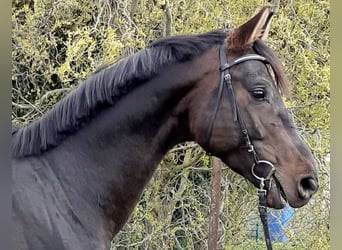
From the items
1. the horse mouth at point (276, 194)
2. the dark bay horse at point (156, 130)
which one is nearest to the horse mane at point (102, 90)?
the dark bay horse at point (156, 130)

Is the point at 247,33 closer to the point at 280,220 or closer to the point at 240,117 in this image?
the point at 240,117

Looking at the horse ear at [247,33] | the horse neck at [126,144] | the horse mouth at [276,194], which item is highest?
the horse ear at [247,33]

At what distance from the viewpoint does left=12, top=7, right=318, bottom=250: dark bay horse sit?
1.72 meters

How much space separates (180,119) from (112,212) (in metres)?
0.41

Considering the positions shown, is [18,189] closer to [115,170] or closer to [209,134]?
[115,170]

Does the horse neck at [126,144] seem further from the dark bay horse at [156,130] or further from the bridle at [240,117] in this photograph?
the bridle at [240,117]

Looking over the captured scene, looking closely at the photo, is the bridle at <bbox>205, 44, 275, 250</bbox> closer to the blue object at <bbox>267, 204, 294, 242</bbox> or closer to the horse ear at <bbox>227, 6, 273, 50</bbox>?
the horse ear at <bbox>227, 6, 273, 50</bbox>

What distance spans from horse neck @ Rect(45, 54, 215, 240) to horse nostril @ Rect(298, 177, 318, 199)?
458mm

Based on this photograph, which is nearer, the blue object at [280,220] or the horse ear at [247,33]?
the horse ear at [247,33]

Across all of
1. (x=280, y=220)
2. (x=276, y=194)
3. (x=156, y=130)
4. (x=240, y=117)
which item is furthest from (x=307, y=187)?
(x=280, y=220)

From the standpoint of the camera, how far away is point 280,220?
4.04 metres

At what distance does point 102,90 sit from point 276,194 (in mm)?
707

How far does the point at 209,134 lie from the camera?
1.80 meters

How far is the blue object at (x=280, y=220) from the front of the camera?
13.2 feet
